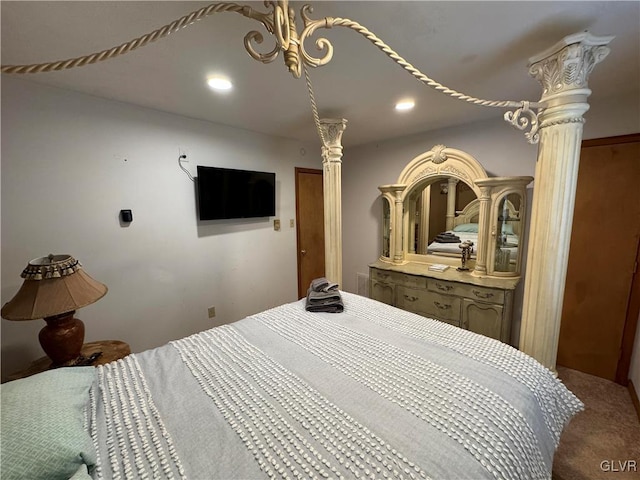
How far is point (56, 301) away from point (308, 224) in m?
2.63

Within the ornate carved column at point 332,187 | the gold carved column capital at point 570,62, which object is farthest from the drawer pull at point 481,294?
the gold carved column capital at point 570,62

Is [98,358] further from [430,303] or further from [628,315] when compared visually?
[628,315]

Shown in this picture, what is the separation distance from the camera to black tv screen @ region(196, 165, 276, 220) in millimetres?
2572

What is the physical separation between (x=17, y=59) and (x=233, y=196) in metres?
1.63

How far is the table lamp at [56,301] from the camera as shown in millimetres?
1390

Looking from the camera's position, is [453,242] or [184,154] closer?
[184,154]

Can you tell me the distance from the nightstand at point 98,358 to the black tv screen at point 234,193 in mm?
1256

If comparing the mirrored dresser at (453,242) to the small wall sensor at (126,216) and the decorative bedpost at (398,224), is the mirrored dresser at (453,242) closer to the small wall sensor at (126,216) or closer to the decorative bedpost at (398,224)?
the decorative bedpost at (398,224)

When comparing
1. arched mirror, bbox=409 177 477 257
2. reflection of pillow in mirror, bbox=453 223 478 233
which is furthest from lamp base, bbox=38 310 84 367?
reflection of pillow in mirror, bbox=453 223 478 233

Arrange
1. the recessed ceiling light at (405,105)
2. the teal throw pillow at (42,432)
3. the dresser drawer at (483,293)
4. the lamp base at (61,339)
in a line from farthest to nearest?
the dresser drawer at (483,293) < the recessed ceiling light at (405,105) < the lamp base at (61,339) < the teal throw pillow at (42,432)

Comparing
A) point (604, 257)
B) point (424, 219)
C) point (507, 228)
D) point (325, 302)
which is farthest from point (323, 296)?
point (604, 257)

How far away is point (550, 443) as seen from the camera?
1.04 metres

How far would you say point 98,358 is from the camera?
1623 mm

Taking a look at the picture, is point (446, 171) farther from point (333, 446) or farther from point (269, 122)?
point (333, 446)
